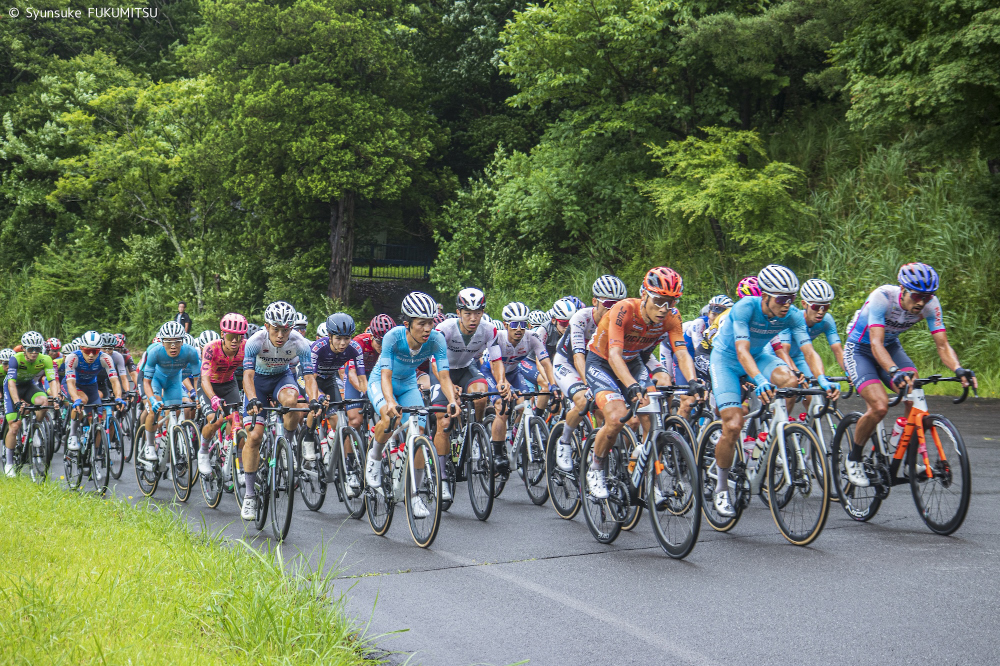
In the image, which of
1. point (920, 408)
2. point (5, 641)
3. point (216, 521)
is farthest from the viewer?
point (216, 521)

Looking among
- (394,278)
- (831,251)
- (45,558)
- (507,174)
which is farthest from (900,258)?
(394,278)

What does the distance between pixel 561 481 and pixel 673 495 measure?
190 cm

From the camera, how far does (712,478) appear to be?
7660mm

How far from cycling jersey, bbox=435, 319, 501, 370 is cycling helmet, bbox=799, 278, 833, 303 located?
3.20 metres

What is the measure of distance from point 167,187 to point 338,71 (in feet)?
29.5

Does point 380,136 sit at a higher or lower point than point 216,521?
higher

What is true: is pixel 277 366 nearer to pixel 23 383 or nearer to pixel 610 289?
pixel 610 289

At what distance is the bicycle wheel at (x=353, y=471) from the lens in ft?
28.6

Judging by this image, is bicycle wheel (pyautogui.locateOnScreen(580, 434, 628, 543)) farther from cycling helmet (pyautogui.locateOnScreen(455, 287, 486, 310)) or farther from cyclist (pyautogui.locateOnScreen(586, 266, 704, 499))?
cycling helmet (pyautogui.locateOnScreen(455, 287, 486, 310))

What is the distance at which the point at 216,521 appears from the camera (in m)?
9.19

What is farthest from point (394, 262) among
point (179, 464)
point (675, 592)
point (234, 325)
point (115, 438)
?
point (675, 592)

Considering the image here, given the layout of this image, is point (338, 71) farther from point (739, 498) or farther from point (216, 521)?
point (739, 498)

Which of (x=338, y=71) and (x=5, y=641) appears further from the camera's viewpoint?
(x=338, y=71)

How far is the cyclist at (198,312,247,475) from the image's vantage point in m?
9.94
